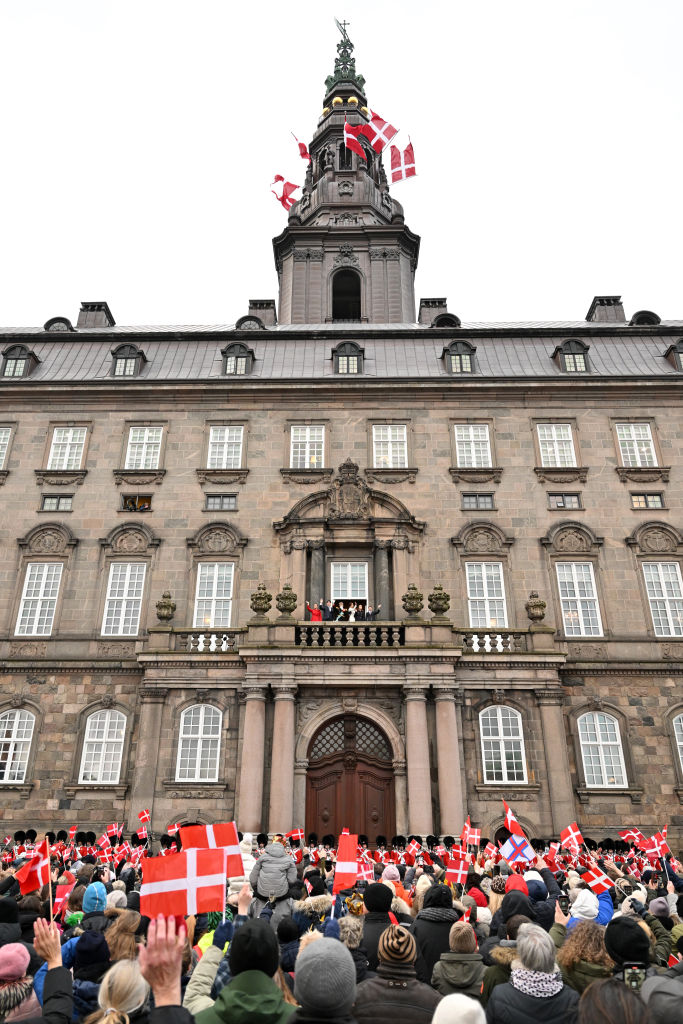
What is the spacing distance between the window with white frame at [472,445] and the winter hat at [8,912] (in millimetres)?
25902

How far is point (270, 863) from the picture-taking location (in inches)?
389

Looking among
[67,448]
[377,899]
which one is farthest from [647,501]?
[377,899]

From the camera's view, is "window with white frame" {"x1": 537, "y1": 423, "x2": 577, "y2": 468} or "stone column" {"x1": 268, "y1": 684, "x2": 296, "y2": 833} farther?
"window with white frame" {"x1": 537, "y1": 423, "x2": 577, "y2": 468}

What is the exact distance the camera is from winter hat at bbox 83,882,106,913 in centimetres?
798

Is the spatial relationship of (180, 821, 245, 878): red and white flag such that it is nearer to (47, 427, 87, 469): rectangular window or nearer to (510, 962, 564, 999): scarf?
(510, 962, 564, 999): scarf

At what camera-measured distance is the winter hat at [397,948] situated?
5.31m

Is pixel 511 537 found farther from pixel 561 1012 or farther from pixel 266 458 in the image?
pixel 561 1012

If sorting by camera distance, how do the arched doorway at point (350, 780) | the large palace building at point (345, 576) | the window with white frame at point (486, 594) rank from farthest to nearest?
the window with white frame at point (486, 594) → the large palace building at point (345, 576) → the arched doorway at point (350, 780)

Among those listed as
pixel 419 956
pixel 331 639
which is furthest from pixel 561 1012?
pixel 331 639

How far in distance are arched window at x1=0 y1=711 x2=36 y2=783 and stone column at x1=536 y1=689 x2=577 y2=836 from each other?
58.3 feet

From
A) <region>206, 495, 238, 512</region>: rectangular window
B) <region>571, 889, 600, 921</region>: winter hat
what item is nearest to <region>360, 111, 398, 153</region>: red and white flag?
<region>206, 495, 238, 512</region>: rectangular window

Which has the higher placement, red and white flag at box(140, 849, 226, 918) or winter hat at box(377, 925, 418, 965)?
red and white flag at box(140, 849, 226, 918)

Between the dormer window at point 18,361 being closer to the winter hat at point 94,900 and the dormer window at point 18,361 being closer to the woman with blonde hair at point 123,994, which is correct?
the winter hat at point 94,900

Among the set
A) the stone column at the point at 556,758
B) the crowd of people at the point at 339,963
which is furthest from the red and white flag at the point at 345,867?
the stone column at the point at 556,758
